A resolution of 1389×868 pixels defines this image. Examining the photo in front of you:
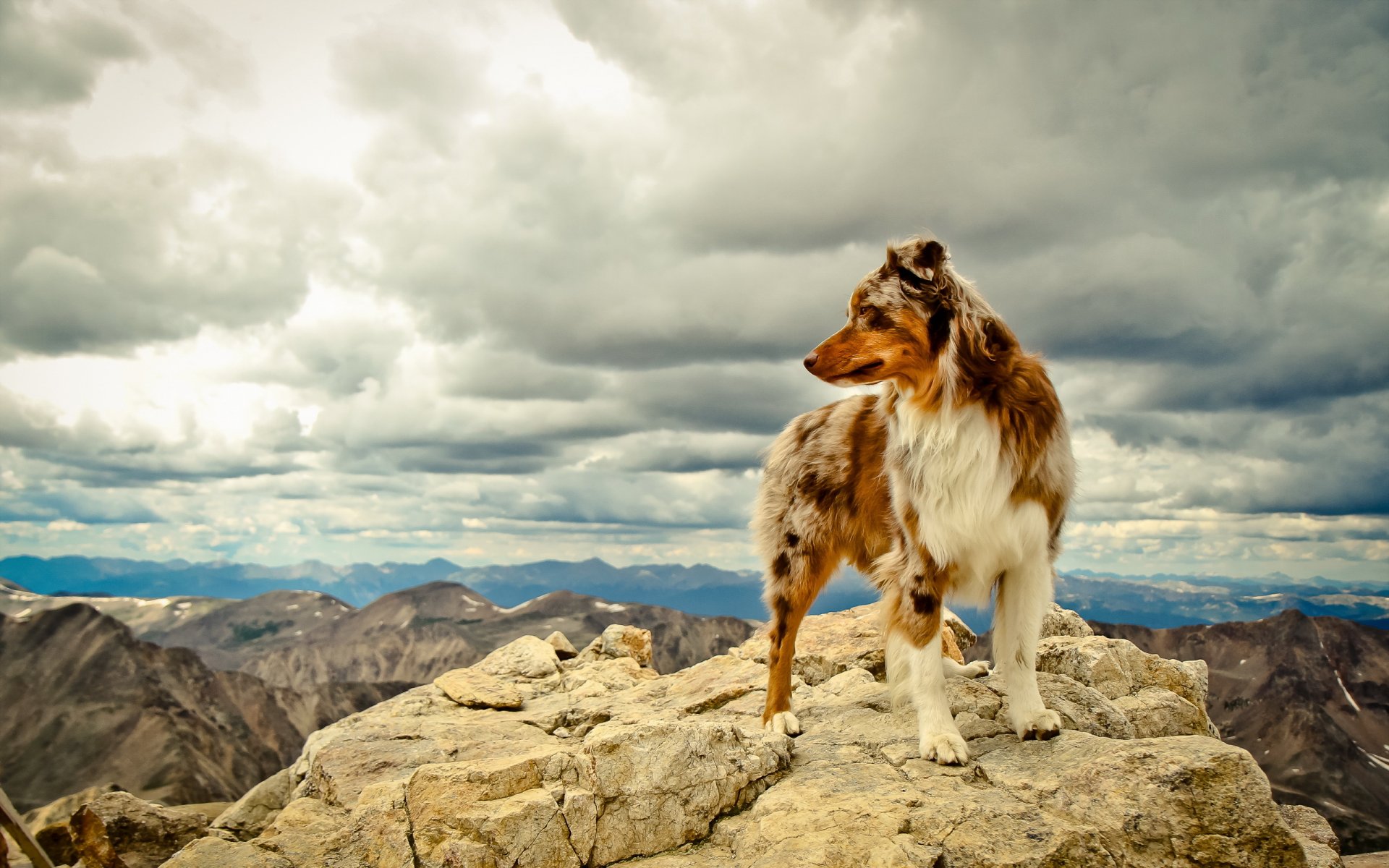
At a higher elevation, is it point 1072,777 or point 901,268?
point 901,268

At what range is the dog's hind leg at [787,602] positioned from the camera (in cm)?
859

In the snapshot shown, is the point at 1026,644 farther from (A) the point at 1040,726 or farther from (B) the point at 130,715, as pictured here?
(B) the point at 130,715

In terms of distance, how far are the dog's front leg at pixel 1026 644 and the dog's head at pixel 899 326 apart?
2.10 m

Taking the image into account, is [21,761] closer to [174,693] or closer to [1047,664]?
[174,693]

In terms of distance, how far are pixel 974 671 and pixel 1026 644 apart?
208 centimetres

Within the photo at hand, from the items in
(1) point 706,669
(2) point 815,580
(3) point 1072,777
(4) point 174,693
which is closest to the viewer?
(3) point 1072,777

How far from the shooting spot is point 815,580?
8992mm

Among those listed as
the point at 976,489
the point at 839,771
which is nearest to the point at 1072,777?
the point at 839,771

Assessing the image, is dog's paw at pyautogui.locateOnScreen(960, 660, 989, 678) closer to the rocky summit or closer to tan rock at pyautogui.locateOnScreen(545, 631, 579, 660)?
the rocky summit

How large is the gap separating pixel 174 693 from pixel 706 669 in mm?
209961

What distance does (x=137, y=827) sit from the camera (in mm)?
10875

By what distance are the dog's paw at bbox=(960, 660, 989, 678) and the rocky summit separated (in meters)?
0.66

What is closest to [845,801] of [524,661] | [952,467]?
[952,467]

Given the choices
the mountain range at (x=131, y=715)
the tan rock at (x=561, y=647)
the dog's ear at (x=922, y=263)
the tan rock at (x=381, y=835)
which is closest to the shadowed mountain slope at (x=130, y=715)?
the mountain range at (x=131, y=715)
